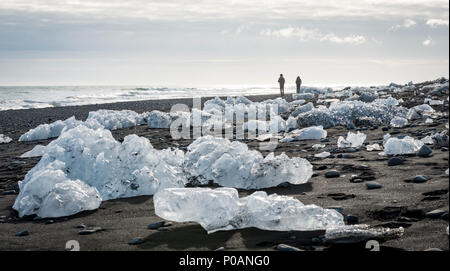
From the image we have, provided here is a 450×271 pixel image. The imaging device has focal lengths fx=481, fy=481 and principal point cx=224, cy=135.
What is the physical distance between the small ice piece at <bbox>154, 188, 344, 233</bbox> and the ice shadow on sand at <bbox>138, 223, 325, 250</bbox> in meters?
0.06

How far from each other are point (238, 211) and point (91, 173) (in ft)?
7.48

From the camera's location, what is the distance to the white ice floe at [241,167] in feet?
16.6

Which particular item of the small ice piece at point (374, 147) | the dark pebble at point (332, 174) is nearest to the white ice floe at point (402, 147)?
the small ice piece at point (374, 147)

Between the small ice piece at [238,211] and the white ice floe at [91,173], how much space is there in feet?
3.96

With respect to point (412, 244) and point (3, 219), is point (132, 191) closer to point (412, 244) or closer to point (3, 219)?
point (3, 219)

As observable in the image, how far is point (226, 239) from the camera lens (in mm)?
3465

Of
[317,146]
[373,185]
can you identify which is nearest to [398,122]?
[317,146]

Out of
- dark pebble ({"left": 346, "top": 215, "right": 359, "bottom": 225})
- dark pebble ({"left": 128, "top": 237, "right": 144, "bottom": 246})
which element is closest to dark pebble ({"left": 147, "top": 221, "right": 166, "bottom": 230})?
dark pebble ({"left": 128, "top": 237, "right": 144, "bottom": 246})

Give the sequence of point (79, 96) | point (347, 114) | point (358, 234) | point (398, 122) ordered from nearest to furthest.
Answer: point (358, 234), point (398, 122), point (347, 114), point (79, 96)

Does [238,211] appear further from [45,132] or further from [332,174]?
[45,132]

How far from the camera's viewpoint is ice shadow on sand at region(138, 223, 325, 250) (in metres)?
3.30

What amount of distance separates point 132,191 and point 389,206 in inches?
102

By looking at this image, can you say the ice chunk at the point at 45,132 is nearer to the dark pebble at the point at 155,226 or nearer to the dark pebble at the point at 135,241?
the dark pebble at the point at 155,226
